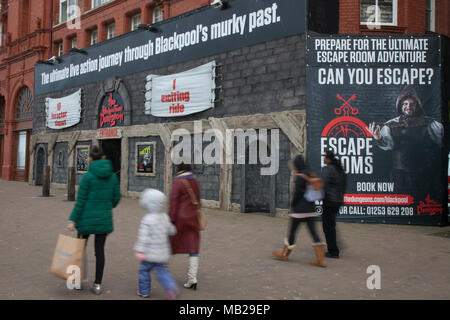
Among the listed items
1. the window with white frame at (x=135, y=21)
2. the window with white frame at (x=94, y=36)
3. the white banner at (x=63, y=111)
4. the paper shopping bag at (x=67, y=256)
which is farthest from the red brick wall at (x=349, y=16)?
the window with white frame at (x=94, y=36)

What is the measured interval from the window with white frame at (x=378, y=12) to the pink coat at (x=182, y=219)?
452 inches

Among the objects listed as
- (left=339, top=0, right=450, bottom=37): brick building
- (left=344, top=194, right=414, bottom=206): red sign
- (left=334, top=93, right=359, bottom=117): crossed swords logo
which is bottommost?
(left=344, top=194, right=414, bottom=206): red sign

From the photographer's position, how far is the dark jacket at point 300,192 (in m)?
6.66

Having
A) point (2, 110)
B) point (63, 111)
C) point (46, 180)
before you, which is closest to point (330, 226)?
point (46, 180)

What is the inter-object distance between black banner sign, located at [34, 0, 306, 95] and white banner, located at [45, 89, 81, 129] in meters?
0.78

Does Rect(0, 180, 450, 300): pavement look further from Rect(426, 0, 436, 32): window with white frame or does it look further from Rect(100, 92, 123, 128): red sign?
Rect(426, 0, 436, 32): window with white frame

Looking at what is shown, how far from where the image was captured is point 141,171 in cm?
1703

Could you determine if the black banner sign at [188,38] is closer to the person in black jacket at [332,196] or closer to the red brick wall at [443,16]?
the person in black jacket at [332,196]

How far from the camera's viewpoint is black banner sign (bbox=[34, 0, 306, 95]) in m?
12.5

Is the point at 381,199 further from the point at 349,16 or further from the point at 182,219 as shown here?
the point at 182,219

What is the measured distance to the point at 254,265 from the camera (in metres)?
6.52

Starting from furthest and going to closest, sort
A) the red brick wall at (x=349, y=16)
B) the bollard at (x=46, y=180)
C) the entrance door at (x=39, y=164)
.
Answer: the entrance door at (x=39, y=164), the bollard at (x=46, y=180), the red brick wall at (x=349, y=16)

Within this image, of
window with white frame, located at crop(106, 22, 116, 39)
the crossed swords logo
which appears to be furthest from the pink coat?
window with white frame, located at crop(106, 22, 116, 39)
